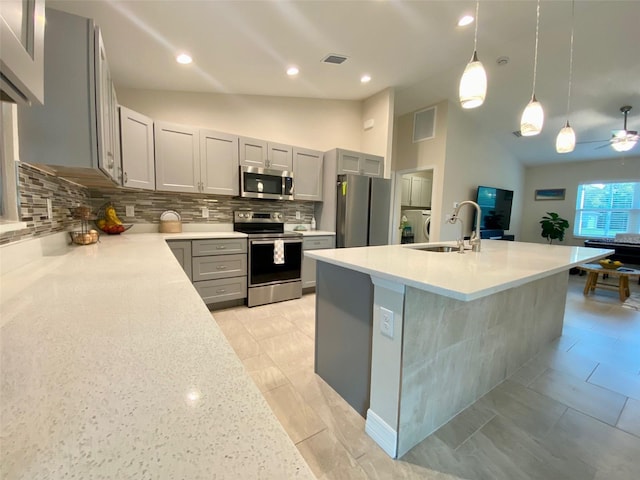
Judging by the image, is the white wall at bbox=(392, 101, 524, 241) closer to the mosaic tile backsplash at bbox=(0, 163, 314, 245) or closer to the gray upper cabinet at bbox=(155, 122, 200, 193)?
the mosaic tile backsplash at bbox=(0, 163, 314, 245)

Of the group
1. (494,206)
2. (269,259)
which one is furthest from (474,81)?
(494,206)

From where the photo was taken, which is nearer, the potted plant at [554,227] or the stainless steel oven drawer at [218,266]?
the stainless steel oven drawer at [218,266]

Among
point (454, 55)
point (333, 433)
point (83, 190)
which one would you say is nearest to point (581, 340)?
point (333, 433)

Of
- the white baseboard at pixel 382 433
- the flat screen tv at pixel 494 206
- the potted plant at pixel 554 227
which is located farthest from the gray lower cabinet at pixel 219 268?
the potted plant at pixel 554 227

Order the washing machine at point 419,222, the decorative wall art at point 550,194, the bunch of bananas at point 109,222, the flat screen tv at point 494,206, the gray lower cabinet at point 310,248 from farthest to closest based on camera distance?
the decorative wall art at point 550,194 < the washing machine at point 419,222 < the flat screen tv at point 494,206 < the gray lower cabinet at point 310,248 < the bunch of bananas at point 109,222

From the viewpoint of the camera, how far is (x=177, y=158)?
9.87ft

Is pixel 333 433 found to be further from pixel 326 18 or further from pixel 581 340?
pixel 326 18

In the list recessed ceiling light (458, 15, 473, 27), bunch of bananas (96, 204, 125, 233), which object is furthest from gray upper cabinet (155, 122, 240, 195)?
recessed ceiling light (458, 15, 473, 27)

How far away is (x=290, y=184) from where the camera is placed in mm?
3639

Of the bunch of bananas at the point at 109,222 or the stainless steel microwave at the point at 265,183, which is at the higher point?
the stainless steel microwave at the point at 265,183

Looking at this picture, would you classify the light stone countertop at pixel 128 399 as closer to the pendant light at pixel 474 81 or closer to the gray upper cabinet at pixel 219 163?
the pendant light at pixel 474 81

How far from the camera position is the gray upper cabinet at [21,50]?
464mm

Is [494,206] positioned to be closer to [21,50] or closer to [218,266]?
[218,266]

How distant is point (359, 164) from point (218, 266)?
239 centimetres
